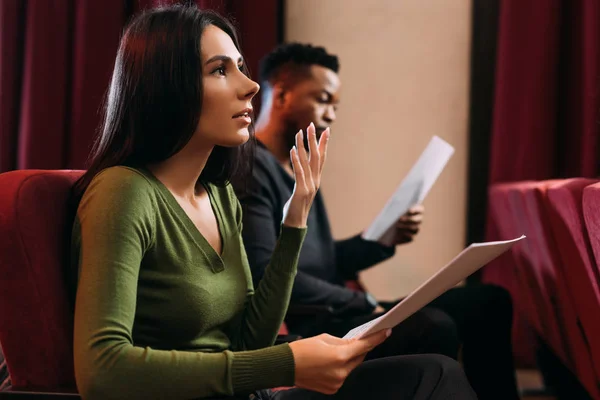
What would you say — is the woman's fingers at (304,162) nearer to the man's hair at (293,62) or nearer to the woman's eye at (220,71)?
the woman's eye at (220,71)

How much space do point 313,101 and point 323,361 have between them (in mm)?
1258

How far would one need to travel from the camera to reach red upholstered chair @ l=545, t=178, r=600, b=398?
4.18 ft

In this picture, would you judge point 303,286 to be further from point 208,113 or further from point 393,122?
point 393,122

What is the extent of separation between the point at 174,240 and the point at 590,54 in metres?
2.26

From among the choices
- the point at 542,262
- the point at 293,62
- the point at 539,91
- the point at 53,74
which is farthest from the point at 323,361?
the point at 539,91

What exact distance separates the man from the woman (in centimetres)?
33

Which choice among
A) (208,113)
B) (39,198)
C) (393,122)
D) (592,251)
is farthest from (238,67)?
(393,122)

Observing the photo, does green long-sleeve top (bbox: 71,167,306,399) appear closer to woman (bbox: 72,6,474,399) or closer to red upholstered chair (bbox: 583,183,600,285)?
woman (bbox: 72,6,474,399)

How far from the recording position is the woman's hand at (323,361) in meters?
0.91

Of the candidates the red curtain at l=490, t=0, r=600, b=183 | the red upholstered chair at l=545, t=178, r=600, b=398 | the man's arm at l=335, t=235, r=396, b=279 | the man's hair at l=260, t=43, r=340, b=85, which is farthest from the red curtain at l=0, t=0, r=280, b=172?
the red upholstered chair at l=545, t=178, r=600, b=398

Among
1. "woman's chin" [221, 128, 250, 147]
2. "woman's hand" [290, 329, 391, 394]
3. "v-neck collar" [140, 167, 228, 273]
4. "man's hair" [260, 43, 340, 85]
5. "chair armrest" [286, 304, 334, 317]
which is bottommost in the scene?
"chair armrest" [286, 304, 334, 317]

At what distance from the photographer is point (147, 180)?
981mm

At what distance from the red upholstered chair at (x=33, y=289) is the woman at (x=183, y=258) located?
47mm

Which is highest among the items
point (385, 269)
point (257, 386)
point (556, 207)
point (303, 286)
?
point (556, 207)
